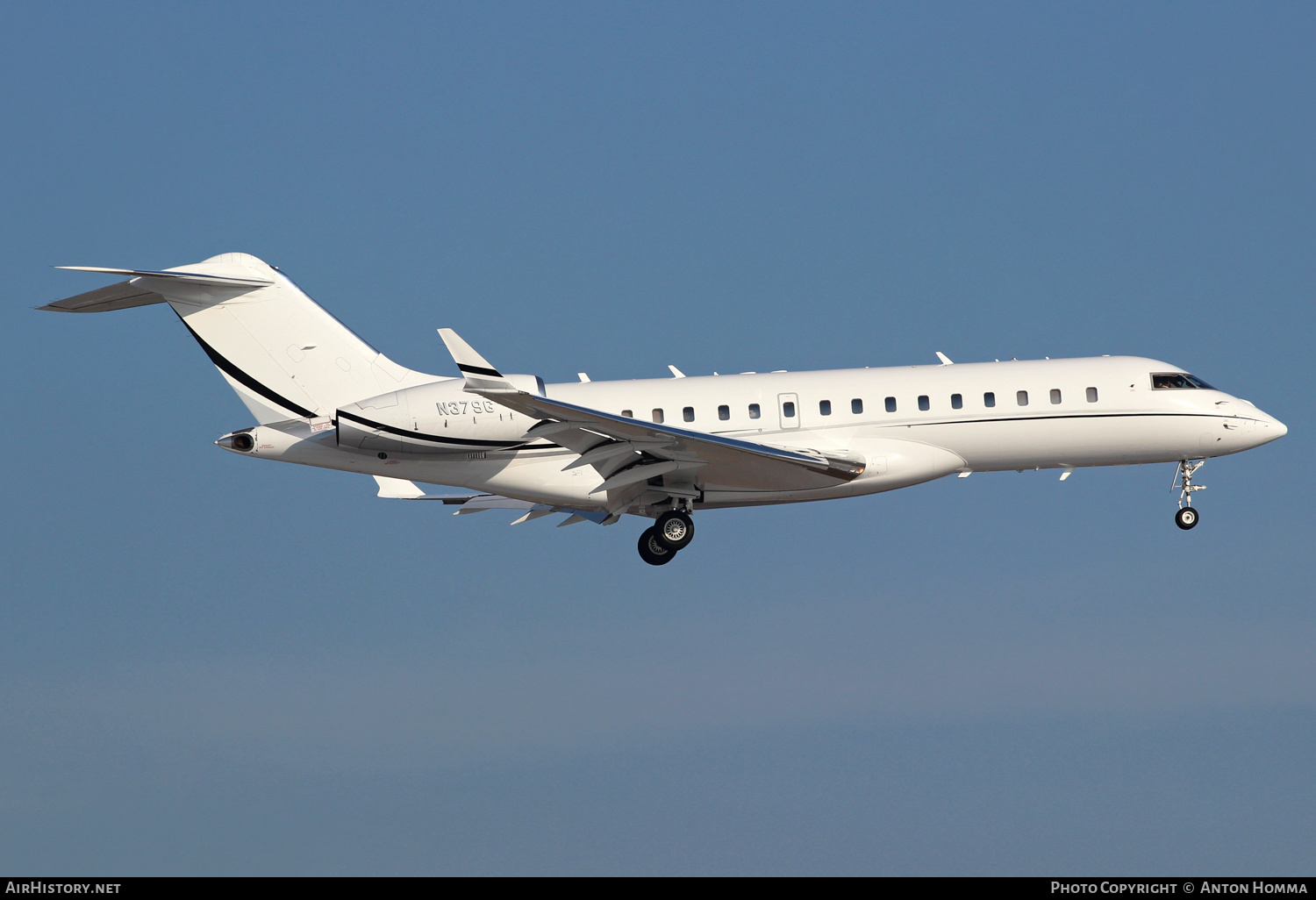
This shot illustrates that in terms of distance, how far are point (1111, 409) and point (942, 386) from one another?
3.16 metres

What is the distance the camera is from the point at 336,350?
25938mm

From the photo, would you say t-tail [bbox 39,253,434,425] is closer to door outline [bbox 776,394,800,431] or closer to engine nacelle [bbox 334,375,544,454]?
engine nacelle [bbox 334,375,544,454]

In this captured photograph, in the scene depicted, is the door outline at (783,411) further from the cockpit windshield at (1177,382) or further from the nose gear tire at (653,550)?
the cockpit windshield at (1177,382)

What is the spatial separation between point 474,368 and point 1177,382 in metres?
13.3

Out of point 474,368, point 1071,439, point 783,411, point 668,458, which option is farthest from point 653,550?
point 1071,439

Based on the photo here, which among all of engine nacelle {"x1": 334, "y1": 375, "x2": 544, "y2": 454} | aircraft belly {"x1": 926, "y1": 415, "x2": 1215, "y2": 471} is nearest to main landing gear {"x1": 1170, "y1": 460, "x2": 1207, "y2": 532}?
aircraft belly {"x1": 926, "y1": 415, "x2": 1215, "y2": 471}

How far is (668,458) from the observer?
2447 cm

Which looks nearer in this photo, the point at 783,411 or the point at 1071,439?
the point at 783,411

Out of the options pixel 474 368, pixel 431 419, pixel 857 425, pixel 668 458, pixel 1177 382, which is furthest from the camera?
pixel 1177 382

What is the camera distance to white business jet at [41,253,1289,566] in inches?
960

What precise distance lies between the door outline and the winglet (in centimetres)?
608

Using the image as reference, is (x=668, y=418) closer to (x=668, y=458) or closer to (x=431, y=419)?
(x=668, y=458)

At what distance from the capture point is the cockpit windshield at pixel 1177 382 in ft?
86.4

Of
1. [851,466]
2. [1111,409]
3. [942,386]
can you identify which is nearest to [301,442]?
[851,466]
